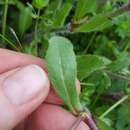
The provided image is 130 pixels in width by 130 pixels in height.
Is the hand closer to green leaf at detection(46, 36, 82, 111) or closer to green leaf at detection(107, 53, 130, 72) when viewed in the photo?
green leaf at detection(46, 36, 82, 111)

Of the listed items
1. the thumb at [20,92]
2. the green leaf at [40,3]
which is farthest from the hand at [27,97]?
the green leaf at [40,3]

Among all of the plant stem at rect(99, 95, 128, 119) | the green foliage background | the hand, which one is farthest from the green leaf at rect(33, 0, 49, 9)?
the plant stem at rect(99, 95, 128, 119)

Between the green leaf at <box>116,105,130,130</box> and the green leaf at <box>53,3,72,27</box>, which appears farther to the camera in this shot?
the green leaf at <box>116,105,130,130</box>

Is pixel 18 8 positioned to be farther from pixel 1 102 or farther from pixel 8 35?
pixel 1 102

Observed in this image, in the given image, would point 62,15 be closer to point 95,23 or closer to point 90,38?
point 95,23

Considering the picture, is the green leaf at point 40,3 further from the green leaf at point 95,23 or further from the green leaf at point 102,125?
the green leaf at point 102,125

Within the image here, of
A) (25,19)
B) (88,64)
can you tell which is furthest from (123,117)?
(25,19)
